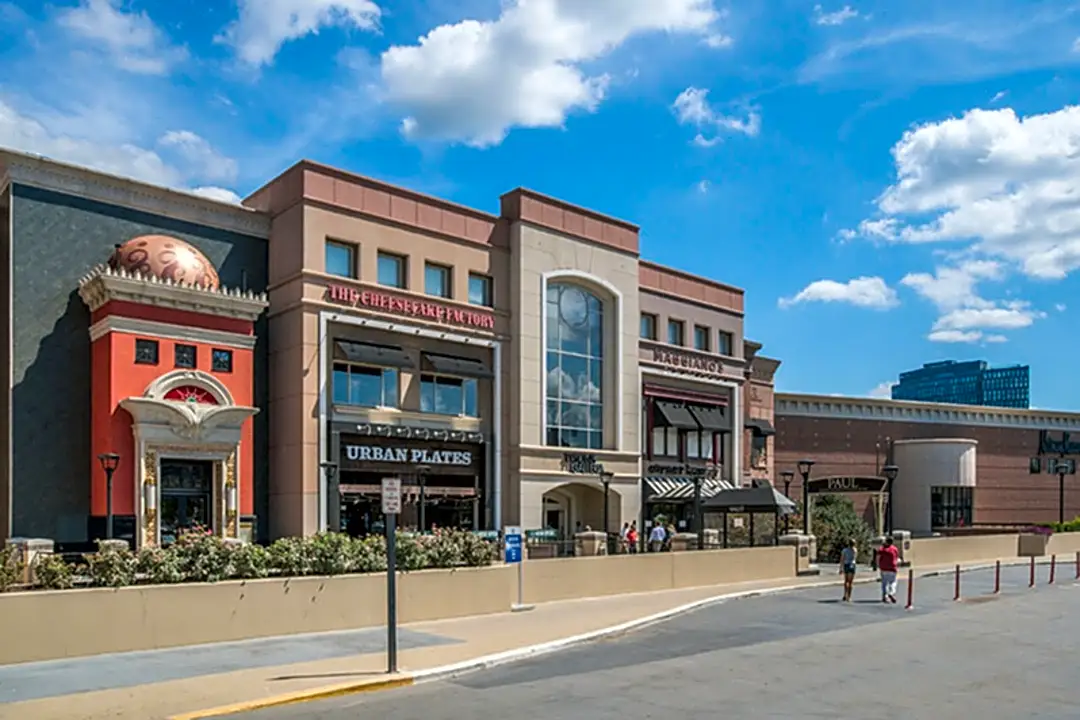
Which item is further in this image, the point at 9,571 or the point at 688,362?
the point at 688,362

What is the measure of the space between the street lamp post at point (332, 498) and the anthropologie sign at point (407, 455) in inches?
52.8

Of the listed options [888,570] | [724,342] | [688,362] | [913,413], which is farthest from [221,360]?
[913,413]

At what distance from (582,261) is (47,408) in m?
22.1

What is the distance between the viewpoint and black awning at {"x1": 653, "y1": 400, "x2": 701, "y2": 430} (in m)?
47.7

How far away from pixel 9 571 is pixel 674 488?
34.7 metres

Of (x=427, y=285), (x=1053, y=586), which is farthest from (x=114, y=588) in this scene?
(x=1053, y=586)

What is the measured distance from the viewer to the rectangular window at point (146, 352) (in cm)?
3012

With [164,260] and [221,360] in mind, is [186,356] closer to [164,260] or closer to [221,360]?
[221,360]

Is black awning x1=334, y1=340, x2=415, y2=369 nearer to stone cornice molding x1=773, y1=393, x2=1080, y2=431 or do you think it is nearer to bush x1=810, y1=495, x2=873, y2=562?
bush x1=810, y1=495, x2=873, y2=562

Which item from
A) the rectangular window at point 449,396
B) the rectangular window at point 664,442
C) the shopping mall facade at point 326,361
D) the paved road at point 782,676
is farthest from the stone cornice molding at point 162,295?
the rectangular window at point 664,442

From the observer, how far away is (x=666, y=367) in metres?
48.4

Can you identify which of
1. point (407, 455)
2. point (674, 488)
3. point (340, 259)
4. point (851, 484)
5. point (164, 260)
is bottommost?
point (674, 488)

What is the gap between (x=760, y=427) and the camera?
56219 mm

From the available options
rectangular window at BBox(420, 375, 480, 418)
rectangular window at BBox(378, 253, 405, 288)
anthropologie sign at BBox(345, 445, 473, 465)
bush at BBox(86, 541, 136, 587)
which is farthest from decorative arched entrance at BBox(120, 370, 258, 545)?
bush at BBox(86, 541, 136, 587)
